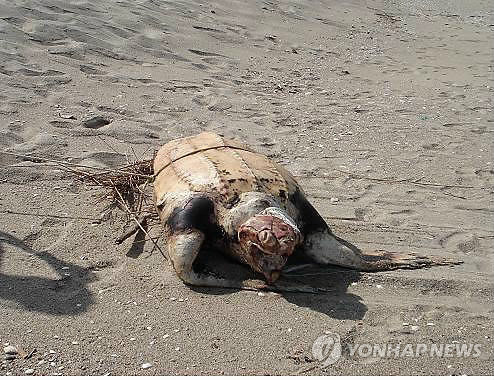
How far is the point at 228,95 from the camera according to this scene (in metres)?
7.27

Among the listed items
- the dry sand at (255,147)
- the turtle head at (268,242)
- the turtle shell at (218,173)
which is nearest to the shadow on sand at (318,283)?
the dry sand at (255,147)

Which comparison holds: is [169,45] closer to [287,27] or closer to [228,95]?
[228,95]

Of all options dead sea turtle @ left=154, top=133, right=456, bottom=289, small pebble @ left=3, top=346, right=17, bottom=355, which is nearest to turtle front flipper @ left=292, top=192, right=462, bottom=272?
dead sea turtle @ left=154, top=133, right=456, bottom=289

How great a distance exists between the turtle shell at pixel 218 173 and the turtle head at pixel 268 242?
0.32 metres

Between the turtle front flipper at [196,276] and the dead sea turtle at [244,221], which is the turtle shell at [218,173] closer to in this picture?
the dead sea turtle at [244,221]

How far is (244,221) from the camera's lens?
12.1 ft

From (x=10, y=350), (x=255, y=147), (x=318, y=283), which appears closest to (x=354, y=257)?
(x=318, y=283)

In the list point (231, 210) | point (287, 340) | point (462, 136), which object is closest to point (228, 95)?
point (462, 136)

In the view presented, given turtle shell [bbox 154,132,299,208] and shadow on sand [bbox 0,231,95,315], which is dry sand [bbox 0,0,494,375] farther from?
→ turtle shell [bbox 154,132,299,208]

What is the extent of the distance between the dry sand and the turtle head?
0.56ft

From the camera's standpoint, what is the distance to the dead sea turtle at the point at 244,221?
3.51m

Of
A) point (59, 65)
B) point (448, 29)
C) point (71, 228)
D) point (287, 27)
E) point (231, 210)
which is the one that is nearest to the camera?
point (231, 210)

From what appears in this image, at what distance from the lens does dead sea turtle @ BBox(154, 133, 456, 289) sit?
3.51 m

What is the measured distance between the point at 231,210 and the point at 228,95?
3.70 meters
